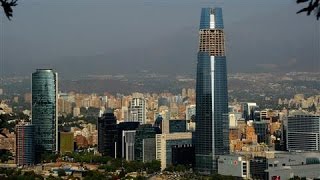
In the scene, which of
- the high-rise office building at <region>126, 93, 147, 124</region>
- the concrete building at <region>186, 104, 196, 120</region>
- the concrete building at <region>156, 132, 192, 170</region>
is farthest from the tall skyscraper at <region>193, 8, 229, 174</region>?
the high-rise office building at <region>126, 93, 147, 124</region>

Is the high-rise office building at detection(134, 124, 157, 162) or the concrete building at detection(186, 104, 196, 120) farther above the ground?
the concrete building at detection(186, 104, 196, 120)

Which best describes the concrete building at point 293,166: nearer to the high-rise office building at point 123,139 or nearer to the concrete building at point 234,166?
the concrete building at point 234,166

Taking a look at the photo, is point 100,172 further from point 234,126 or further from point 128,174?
point 234,126

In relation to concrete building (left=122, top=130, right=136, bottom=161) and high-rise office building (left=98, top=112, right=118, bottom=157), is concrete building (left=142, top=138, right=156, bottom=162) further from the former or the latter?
high-rise office building (left=98, top=112, right=118, bottom=157)

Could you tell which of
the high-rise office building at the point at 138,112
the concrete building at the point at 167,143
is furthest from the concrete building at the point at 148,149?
the high-rise office building at the point at 138,112

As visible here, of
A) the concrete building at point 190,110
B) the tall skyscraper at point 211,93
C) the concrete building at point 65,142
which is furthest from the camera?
the concrete building at point 190,110

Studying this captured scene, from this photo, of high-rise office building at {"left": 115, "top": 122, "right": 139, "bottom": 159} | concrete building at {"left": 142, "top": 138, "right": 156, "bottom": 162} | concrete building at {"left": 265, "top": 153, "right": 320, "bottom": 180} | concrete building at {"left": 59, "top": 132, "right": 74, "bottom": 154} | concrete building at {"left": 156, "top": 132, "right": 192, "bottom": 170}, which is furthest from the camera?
concrete building at {"left": 59, "top": 132, "right": 74, "bottom": 154}

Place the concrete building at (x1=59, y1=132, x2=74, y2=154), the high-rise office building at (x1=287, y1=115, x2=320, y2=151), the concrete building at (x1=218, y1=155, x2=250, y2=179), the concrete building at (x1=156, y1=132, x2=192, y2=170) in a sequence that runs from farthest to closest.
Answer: the concrete building at (x1=59, y1=132, x2=74, y2=154), the high-rise office building at (x1=287, y1=115, x2=320, y2=151), the concrete building at (x1=156, y1=132, x2=192, y2=170), the concrete building at (x1=218, y1=155, x2=250, y2=179)
